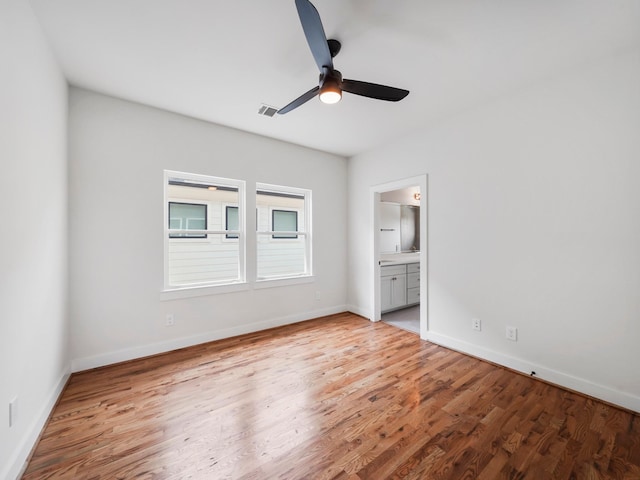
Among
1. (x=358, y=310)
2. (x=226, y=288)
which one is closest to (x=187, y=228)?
(x=226, y=288)

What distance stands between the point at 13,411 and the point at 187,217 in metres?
2.23

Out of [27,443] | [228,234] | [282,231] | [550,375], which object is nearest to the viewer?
[27,443]

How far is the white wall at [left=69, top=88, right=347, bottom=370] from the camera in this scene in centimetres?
267

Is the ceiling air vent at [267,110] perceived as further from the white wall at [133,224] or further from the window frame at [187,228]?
the window frame at [187,228]

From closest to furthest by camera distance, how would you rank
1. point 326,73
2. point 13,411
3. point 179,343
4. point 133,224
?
point 13,411, point 326,73, point 133,224, point 179,343

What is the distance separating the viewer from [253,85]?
8.44 feet

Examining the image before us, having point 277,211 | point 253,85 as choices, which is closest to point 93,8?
point 253,85

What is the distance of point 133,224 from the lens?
9.55 ft

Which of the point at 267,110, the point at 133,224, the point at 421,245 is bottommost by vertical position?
the point at 421,245

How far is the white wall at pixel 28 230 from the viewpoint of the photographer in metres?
1.42

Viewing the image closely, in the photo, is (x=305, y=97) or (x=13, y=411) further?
(x=305, y=97)

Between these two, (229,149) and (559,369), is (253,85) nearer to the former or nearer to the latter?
(229,149)

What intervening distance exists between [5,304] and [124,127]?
2.15m

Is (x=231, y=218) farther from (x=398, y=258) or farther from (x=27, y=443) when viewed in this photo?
(x=398, y=258)
